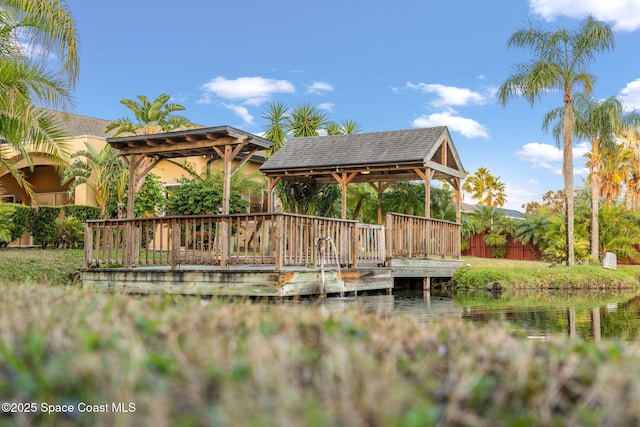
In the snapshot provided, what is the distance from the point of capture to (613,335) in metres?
8.31

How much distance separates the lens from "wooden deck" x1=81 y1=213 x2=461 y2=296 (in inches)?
Result: 452

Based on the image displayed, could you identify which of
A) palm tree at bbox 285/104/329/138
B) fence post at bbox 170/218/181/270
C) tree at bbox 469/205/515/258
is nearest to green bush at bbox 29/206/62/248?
palm tree at bbox 285/104/329/138

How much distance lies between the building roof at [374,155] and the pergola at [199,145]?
5.86m

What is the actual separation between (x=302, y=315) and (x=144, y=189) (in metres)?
20.1

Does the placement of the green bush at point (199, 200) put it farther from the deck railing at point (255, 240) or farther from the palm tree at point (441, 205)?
the palm tree at point (441, 205)

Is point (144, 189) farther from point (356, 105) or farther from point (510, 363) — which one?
point (510, 363)

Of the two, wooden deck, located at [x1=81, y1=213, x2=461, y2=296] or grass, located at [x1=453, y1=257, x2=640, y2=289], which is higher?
wooden deck, located at [x1=81, y1=213, x2=461, y2=296]

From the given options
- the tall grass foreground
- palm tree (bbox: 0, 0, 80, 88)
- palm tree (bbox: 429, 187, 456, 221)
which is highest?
palm tree (bbox: 0, 0, 80, 88)

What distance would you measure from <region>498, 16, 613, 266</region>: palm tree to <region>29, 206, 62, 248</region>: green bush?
1728cm

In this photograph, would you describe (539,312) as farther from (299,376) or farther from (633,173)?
(633,173)

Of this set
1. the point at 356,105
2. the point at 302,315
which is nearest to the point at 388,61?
the point at 356,105

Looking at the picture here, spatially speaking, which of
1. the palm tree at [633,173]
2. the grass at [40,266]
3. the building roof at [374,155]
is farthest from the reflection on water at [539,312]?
the palm tree at [633,173]

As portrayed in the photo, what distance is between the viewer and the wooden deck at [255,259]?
37.7ft

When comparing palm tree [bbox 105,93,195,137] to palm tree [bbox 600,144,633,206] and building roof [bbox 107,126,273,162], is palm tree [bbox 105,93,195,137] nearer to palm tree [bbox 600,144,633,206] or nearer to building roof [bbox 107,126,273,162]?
building roof [bbox 107,126,273,162]
